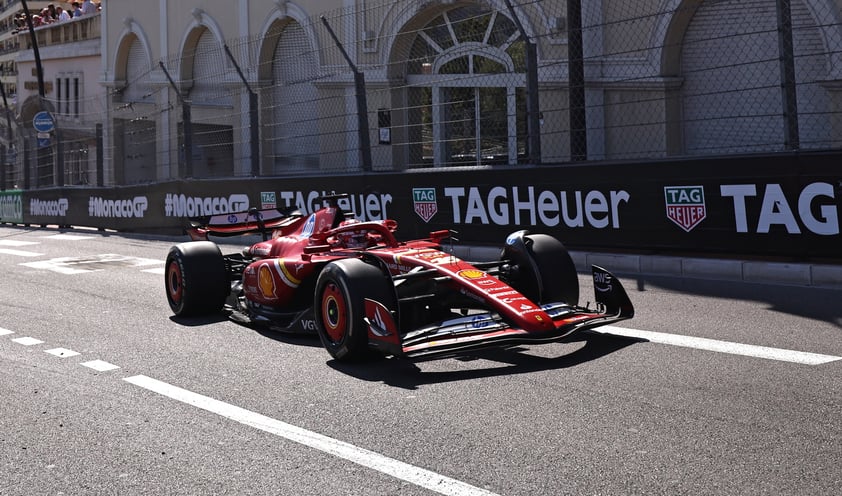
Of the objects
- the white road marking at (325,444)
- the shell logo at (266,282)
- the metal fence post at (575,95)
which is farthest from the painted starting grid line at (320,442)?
the metal fence post at (575,95)

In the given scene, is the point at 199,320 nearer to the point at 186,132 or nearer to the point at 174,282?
the point at 174,282

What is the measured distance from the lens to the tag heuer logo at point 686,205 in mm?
10031

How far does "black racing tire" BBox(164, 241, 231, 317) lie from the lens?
8344mm

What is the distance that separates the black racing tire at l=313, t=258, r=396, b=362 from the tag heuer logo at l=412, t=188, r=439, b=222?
6.49 metres

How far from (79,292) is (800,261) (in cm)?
697

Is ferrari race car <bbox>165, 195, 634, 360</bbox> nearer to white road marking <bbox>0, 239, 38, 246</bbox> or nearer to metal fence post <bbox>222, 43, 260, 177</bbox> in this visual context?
metal fence post <bbox>222, 43, 260, 177</bbox>

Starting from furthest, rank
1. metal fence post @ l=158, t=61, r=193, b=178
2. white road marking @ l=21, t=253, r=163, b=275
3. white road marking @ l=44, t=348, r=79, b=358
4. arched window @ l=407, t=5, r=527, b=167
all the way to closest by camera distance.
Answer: metal fence post @ l=158, t=61, r=193, b=178 → arched window @ l=407, t=5, r=527, b=167 → white road marking @ l=21, t=253, r=163, b=275 → white road marking @ l=44, t=348, r=79, b=358

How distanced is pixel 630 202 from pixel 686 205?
0.70 meters

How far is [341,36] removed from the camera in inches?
896

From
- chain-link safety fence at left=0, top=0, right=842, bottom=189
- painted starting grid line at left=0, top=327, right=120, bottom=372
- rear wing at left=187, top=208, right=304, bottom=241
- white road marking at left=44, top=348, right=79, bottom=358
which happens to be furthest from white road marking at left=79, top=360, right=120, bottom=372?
chain-link safety fence at left=0, top=0, right=842, bottom=189

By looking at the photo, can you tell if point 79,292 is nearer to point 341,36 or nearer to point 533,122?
point 533,122

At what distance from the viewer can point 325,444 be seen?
15.5 ft

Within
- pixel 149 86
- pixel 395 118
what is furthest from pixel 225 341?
pixel 149 86

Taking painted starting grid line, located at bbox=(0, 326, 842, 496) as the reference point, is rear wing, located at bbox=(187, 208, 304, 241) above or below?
above
